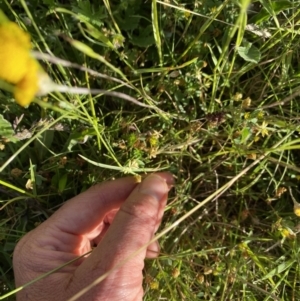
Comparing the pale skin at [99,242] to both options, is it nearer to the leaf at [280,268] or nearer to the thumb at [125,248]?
the thumb at [125,248]

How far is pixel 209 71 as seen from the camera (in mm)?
1320

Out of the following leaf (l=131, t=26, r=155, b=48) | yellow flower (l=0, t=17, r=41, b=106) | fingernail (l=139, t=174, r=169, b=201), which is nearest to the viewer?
yellow flower (l=0, t=17, r=41, b=106)

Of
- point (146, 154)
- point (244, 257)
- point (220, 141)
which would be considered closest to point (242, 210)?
point (244, 257)

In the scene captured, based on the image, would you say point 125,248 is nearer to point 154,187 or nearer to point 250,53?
point 154,187

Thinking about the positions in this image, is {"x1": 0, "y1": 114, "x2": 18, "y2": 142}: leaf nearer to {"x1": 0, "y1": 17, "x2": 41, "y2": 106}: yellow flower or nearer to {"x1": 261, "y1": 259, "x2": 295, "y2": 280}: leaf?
{"x1": 0, "y1": 17, "x2": 41, "y2": 106}: yellow flower

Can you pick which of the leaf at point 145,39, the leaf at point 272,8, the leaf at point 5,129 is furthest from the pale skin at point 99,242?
the leaf at point 272,8

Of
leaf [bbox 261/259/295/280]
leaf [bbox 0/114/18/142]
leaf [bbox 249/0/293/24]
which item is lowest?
leaf [bbox 261/259/295/280]

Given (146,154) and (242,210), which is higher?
(146,154)

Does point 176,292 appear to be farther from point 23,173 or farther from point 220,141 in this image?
point 23,173

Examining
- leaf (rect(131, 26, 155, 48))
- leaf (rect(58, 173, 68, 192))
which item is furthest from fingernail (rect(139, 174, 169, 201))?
leaf (rect(131, 26, 155, 48))

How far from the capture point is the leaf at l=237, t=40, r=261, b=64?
45.9 inches

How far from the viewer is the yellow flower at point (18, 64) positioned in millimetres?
479

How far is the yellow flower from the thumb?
1.99 feet

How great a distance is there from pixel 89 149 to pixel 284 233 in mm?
620
